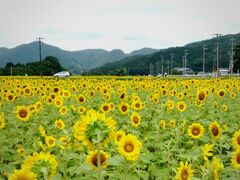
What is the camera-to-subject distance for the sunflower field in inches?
99.3

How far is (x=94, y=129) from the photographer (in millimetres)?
2449

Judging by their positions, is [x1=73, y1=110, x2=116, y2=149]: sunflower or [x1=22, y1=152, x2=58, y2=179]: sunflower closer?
[x1=22, y1=152, x2=58, y2=179]: sunflower

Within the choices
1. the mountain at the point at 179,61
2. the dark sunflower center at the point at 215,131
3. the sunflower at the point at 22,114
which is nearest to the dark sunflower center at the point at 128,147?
the dark sunflower center at the point at 215,131

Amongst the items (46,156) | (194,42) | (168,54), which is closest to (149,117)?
(46,156)

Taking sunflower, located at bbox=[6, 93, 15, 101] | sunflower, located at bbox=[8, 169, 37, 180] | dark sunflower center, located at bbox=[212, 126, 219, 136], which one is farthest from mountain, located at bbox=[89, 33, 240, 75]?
sunflower, located at bbox=[8, 169, 37, 180]

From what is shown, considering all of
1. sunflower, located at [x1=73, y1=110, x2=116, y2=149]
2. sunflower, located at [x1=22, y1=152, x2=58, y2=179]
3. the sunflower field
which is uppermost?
sunflower, located at [x1=73, y1=110, x2=116, y2=149]

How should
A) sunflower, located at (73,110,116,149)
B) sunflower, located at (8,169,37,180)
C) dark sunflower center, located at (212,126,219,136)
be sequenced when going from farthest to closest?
dark sunflower center, located at (212,126,219,136)
sunflower, located at (73,110,116,149)
sunflower, located at (8,169,37,180)

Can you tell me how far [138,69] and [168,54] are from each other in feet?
76.6

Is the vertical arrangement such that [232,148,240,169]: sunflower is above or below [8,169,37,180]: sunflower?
below

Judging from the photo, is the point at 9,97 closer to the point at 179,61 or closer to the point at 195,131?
the point at 195,131

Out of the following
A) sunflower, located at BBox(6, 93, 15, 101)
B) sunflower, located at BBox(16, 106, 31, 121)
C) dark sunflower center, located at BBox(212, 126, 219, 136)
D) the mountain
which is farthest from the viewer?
the mountain

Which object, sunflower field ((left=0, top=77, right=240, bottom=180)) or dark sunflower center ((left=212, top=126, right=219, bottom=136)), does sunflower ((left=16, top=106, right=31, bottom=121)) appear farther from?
dark sunflower center ((left=212, top=126, right=219, bottom=136))

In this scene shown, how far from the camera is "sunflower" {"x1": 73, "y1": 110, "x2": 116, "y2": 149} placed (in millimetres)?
2438

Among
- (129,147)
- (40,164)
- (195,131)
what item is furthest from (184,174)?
(195,131)
